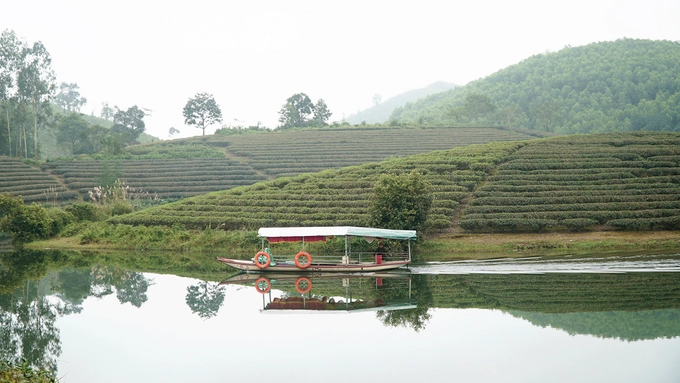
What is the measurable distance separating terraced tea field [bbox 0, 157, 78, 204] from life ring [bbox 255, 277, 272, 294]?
107 feet

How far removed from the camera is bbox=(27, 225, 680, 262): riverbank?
32125 mm

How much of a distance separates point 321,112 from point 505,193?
6979 centimetres

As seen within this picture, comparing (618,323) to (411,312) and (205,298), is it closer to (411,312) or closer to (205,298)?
(411,312)

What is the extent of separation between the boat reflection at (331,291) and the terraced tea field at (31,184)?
3218cm

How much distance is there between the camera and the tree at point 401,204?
109ft

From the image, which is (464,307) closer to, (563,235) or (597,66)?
(563,235)

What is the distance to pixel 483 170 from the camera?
44.8 m

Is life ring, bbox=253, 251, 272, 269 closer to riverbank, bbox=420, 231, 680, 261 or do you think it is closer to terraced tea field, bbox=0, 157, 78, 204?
riverbank, bbox=420, 231, 680, 261

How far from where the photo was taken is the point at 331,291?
76.4ft

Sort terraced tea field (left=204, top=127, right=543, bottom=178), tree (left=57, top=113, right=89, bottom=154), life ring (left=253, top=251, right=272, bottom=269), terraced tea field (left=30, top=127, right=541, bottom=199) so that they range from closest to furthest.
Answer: life ring (left=253, top=251, right=272, bottom=269) < terraced tea field (left=30, top=127, right=541, bottom=199) < terraced tea field (left=204, top=127, right=543, bottom=178) < tree (left=57, top=113, right=89, bottom=154)

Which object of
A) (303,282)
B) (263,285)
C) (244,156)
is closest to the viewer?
(263,285)

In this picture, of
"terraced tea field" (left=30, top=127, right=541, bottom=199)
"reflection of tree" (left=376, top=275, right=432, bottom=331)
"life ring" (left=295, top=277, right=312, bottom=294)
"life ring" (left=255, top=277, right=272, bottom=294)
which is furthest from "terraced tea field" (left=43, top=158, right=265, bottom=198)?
"reflection of tree" (left=376, top=275, right=432, bottom=331)

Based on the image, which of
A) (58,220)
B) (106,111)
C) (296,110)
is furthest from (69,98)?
(58,220)

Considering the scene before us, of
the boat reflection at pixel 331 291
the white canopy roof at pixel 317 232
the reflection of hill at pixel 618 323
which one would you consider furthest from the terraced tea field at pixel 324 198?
the reflection of hill at pixel 618 323
